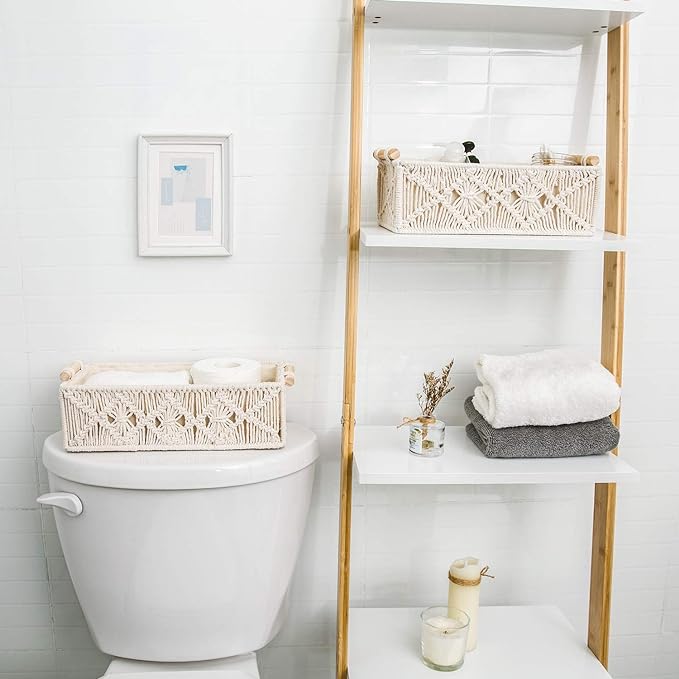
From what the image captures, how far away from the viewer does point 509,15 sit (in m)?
1.35

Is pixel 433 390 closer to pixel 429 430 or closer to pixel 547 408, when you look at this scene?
pixel 429 430

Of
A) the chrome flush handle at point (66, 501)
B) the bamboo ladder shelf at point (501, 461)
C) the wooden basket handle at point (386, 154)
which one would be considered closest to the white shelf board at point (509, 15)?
the bamboo ladder shelf at point (501, 461)

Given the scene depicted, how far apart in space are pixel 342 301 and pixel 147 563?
57 cm

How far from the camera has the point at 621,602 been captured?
165 cm

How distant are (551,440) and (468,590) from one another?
0.30 meters

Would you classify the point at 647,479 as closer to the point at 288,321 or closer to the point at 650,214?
the point at 650,214

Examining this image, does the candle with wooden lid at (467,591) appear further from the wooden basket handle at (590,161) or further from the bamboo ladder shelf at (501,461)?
the wooden basket handle at (590,161)

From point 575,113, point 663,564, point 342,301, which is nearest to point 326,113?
point 342,301

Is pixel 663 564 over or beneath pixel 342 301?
beneath

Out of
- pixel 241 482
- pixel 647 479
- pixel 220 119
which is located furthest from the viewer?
pixel 647 479

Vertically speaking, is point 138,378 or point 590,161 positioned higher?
point 590,161

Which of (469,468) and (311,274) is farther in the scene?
(311,274)

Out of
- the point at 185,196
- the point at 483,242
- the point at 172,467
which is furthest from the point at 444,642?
the point at 185,196

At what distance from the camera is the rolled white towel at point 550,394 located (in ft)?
4.38
